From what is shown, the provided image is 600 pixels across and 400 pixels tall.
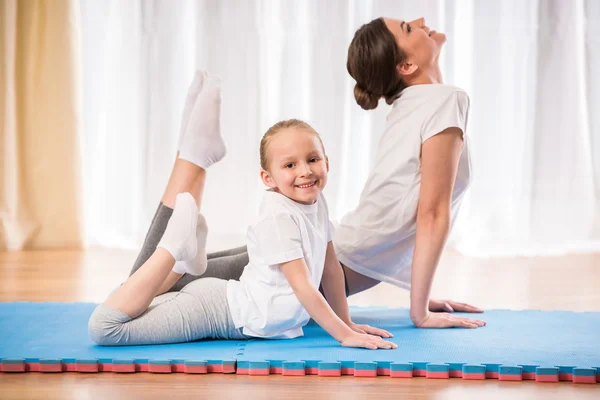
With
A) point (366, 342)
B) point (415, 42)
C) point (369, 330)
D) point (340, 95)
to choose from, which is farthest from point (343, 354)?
point (340, 95)

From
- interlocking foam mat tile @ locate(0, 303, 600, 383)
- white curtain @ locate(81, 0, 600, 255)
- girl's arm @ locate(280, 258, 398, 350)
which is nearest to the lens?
interlocking foam mat tile @ locate(0, 303, 600, 383)

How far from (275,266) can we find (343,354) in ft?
0.87

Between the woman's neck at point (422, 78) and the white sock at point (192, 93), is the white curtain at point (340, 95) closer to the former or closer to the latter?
the white sock at point (192, 93)

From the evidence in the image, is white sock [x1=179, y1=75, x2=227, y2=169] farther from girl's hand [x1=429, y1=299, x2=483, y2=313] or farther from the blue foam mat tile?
girl's hand [x1=429, y1=299, x2=483, y2=313]

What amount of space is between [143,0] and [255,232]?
7.86 ft

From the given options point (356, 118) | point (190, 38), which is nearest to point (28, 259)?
point (190, 38)

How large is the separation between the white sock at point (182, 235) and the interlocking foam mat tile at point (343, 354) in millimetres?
220

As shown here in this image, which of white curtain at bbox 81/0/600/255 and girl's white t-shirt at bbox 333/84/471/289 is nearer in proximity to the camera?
girl's white t-shirt at bbox 333/84/471/289

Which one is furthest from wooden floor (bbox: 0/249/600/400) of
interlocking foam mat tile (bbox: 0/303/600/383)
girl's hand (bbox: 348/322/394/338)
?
girl's hand (bbox: 348/322/394/338)

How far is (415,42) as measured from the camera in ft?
6.84

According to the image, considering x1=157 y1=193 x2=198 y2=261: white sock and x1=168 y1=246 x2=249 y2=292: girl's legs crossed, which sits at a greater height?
x1=157 y1=193 x2=198 y2=261: white sock

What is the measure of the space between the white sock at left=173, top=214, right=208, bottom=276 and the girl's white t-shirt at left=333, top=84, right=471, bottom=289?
39 cm

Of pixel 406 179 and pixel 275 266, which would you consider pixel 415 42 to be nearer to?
pixel 406 179

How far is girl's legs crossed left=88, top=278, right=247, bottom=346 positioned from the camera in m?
1.75
